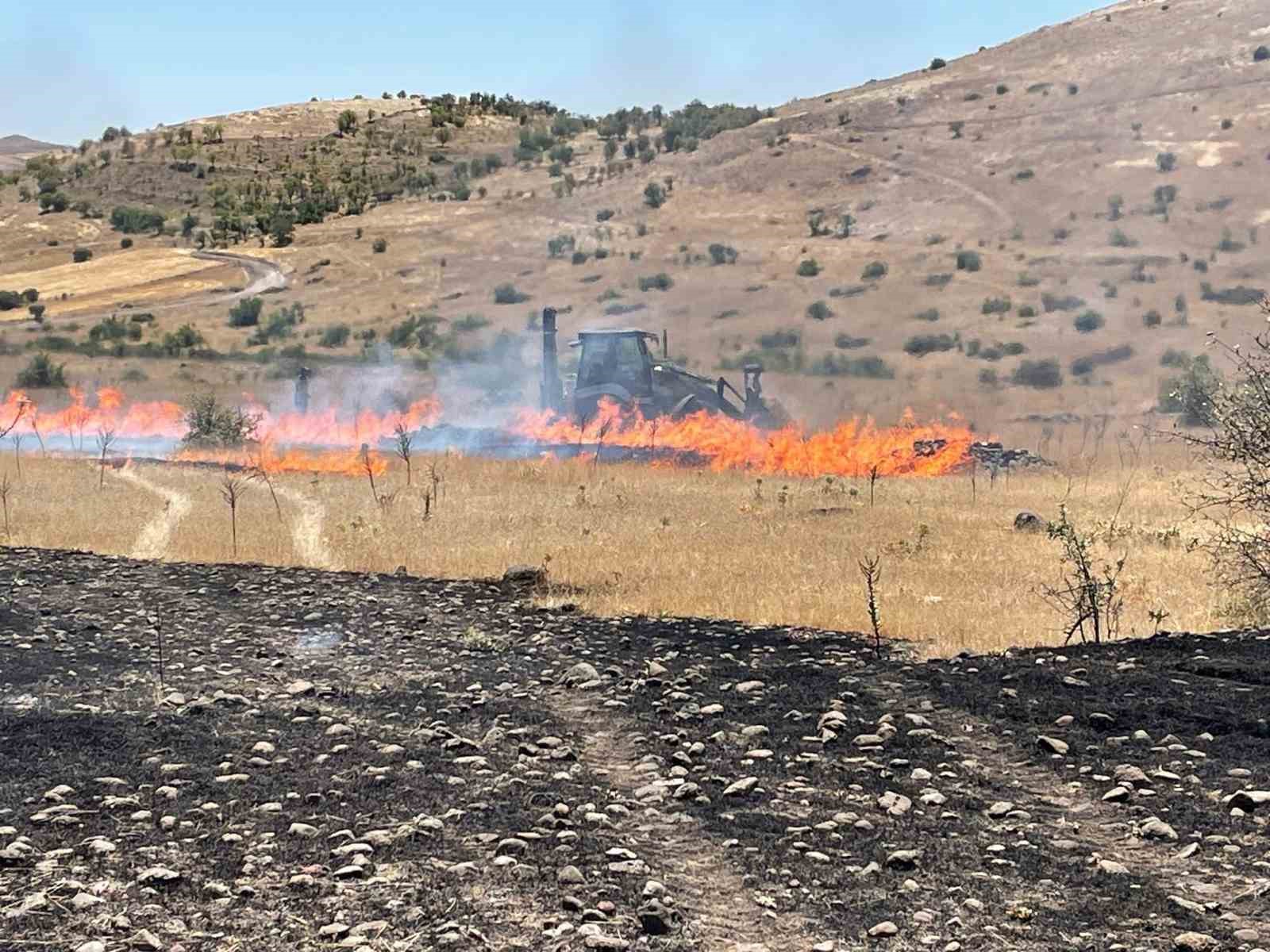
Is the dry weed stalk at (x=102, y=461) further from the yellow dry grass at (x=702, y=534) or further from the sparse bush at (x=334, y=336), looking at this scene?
the sparse bush at (x=334, y=336)

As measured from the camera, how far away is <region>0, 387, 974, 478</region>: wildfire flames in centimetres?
3691

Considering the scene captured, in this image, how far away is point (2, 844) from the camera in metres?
7.41

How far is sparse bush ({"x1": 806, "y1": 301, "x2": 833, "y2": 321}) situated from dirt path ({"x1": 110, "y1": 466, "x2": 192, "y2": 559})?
42.3m

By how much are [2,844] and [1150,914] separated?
248 inches

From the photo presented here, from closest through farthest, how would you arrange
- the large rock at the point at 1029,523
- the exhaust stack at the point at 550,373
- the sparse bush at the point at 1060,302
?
the large rock at the point at 1029,523 < the exhaust stack at the point at 550,373 < the sparse bush at the point at 1060,302

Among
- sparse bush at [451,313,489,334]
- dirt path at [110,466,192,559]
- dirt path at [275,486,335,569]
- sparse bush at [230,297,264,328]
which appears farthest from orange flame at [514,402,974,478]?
sparse bush at [230,297,264,328]

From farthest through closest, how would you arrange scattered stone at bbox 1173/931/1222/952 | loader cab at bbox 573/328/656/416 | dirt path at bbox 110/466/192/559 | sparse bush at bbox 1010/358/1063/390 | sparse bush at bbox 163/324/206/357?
1. sparse bush at bbox 163/324/206/357
2. sparse bush at bbox 1010/358/1063/390
3. loader cab at bbox 573/328/656/416
4. dirt path at bbox 110/466/192/559
5. scattered stone at bbox 1173/931/1222/952

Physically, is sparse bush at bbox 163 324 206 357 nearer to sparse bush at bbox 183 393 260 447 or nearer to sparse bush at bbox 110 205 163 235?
sparse bush at bbox 183 393 260 447

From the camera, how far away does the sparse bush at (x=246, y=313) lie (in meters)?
78.6

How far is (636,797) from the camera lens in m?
8.56

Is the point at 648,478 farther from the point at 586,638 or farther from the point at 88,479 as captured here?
the point at 586,638

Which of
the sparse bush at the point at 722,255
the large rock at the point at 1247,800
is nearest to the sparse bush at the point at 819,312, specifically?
the sparse bush at the point at 722,255

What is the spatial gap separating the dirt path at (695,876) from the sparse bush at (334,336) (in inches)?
2567

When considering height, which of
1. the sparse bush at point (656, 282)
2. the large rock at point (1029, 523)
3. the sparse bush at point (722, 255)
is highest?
the sparse bush at point (722, 255)
